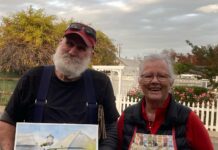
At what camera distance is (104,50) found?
30469mm

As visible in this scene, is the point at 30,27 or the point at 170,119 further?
the point at 30,27

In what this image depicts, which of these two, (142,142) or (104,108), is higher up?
(104,108)

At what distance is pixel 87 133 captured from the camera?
2.53m

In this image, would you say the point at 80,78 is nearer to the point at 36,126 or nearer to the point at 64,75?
the point at 64,75

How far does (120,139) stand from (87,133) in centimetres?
41

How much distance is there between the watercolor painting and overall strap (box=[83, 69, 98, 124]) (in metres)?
0.13

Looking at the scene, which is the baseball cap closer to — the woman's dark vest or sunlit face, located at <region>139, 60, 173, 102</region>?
sunlit face, located at <region>139, 60, 173, 102</region>

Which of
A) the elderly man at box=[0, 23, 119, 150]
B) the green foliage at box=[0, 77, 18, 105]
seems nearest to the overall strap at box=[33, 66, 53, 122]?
the elderly man at box=[0, 23, 119, 150]

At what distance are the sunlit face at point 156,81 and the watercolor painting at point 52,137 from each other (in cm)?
59

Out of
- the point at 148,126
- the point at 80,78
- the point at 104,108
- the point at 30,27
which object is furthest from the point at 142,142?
the point at 30,27

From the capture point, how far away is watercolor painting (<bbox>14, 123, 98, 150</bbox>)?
8.08ft

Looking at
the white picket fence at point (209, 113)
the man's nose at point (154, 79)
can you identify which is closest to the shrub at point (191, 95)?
the white picket fence at point (209, 113)

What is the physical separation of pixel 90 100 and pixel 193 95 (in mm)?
11457

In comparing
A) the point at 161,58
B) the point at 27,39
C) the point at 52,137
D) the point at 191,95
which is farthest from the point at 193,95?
the point at 27,39
